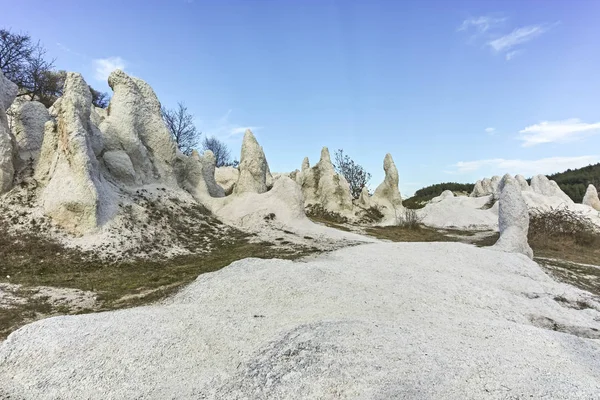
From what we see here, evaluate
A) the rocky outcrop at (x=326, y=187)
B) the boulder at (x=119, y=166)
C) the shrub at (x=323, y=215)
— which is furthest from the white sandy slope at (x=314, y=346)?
the rocky outcrop at (x=326, y=187)

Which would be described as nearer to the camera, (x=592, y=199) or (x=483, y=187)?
(x=592, y=199)

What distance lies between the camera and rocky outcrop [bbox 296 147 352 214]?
2917cm

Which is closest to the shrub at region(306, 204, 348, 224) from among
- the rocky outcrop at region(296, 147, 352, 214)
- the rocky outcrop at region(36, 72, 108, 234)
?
the rocky outcrop at region(296, 147, 352, 214)

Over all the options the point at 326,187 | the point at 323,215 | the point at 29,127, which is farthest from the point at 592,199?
the point at 29,127

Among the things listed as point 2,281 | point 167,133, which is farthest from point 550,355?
point 167,133

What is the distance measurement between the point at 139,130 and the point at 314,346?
54.9 ft

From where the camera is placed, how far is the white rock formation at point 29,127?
1538cm

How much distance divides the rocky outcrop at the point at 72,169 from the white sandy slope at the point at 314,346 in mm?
7184

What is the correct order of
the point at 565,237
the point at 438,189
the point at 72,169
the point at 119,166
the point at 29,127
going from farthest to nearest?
the point at 438,189, the point at 565,237, the point at 119,166, the point at 29,127, the point at 72,169

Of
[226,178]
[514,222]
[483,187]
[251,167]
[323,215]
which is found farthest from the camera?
[483,187]

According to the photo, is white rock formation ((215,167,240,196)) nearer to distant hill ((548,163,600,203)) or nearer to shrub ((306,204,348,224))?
shrub ((306,204,348,224))

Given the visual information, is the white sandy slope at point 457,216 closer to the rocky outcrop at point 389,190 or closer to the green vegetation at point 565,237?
the rocky outcrop at point 389,190

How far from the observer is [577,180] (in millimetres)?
53969

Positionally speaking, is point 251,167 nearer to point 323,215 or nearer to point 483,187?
point 323,215
